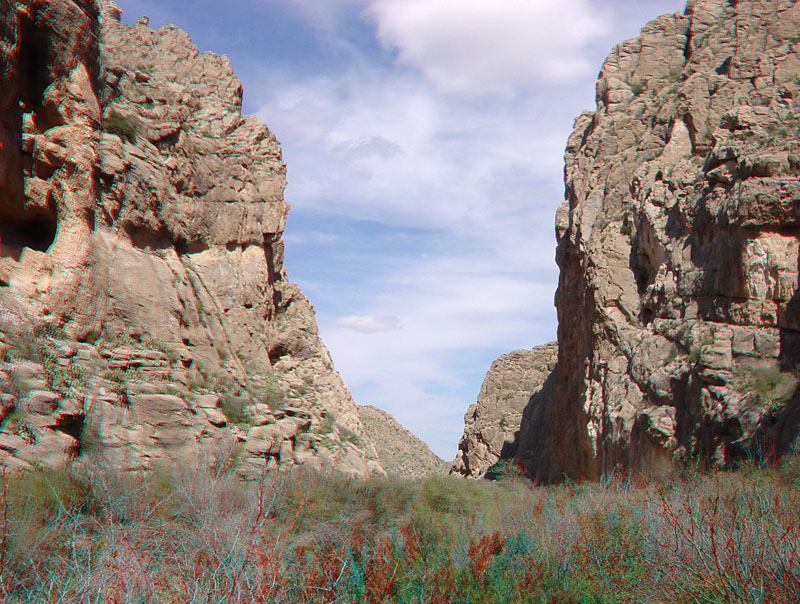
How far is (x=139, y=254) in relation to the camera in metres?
16.0

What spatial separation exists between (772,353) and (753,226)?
10.3 ft

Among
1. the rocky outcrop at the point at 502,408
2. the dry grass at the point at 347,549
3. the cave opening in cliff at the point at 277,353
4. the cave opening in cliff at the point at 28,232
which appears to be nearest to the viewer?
the dry grass at the point at 347,549

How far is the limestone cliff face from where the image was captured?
1260cm

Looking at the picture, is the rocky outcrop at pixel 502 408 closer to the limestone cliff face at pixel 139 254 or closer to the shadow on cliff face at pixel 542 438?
the shadow on cliff face at pixel 542 438

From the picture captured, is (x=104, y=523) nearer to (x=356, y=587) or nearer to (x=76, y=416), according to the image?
(x=356, y=587)

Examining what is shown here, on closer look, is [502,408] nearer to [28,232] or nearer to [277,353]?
[277,353]

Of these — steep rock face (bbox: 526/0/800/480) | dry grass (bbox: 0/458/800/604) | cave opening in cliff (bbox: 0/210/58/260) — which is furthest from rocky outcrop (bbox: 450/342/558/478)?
dry grass (bbox: 0/458/800/604)

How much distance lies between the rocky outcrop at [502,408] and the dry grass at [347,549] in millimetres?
30666

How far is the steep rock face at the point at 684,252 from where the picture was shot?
1529cm

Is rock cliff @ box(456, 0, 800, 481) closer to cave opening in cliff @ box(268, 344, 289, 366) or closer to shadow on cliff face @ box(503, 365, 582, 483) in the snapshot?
shadow on cliff face @ box(503, 365, 582, 483)

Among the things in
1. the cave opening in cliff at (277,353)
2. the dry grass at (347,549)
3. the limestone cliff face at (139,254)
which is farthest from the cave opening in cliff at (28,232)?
the cave opening in cliff at (277,353)

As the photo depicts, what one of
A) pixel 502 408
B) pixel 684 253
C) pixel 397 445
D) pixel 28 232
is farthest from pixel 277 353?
pixel 397 445

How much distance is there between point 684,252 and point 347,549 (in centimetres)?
1591

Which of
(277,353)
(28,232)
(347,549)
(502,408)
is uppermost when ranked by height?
(28,232)
